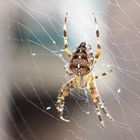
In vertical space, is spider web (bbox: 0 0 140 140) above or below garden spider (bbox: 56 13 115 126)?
below

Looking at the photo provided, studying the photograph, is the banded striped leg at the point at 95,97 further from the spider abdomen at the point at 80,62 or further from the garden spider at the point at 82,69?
the spider abdomen at the point at 80,62

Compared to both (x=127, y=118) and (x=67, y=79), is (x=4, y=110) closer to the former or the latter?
(x=127, y=118)

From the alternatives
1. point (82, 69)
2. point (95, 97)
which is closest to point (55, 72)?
point (95, 97)

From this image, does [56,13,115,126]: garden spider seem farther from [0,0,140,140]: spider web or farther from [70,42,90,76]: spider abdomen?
[0,0,140,140]: spider web

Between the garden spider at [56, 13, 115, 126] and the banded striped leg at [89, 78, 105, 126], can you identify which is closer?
the garden spider at [56, 13, 115, 126]

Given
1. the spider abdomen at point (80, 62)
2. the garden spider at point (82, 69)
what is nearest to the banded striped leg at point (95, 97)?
the garden spider at point (82, 69)

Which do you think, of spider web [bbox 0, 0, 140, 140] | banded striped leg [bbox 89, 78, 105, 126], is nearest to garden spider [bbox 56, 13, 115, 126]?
banded striped leg [bbox 89, 78, 105, 126]

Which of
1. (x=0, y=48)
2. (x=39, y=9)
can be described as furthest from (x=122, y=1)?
(x=0, y=48)

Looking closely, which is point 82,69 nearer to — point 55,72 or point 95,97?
point 95,97
